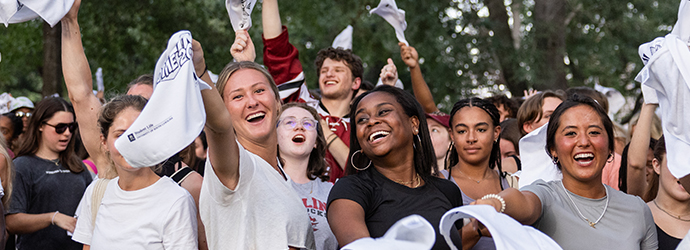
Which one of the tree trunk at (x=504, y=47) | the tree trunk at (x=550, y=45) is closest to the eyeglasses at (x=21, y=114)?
the tree trunk at (x=504, y=47)

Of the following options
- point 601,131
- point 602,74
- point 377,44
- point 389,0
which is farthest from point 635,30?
point 601,131

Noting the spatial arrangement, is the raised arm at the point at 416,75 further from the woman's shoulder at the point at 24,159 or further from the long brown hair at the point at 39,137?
the woman's shoulder at the point at 24,159

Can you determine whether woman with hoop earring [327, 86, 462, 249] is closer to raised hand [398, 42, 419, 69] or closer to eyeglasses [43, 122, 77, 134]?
raised hand [398, 42, 419, 69]

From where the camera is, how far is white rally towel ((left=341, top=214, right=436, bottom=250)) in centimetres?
210

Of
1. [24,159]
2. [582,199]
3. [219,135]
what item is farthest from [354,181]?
[24,159]

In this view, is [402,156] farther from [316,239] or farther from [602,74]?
[602,74]

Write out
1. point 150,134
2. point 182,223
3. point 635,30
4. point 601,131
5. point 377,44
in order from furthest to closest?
1. point 635,30
2. point 377,44
3. point 601,131
4. point 182,223
5. point 150,134

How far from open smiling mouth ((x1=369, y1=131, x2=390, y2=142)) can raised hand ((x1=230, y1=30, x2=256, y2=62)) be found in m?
0.75

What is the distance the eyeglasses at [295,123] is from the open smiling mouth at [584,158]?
155 centimetres

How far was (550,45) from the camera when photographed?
11016mm

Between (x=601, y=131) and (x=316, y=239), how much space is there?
58.4 inches

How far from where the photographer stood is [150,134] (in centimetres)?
219

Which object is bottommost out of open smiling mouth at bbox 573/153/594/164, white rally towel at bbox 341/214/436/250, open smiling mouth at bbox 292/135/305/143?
open smiling mouth at bbox 292/135/305/143

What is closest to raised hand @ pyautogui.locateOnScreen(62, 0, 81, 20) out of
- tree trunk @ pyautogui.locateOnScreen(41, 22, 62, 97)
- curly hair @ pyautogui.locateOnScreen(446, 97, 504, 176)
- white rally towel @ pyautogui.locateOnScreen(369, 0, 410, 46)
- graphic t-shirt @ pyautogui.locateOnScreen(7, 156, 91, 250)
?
graphic t-shirt @ pyautogui.locateOnScreen(7, 156, 91, 250)
